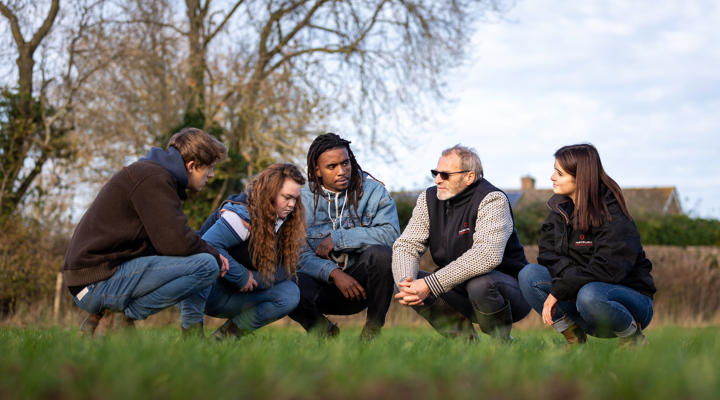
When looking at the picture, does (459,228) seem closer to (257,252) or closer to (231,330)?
(257,252)

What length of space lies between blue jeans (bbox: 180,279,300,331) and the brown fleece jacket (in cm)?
74

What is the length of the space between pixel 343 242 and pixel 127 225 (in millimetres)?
1735

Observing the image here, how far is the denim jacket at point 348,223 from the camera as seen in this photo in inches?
205

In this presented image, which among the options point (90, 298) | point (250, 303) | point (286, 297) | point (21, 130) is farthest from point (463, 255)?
point (21, 130)

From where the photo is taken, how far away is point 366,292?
517 cm

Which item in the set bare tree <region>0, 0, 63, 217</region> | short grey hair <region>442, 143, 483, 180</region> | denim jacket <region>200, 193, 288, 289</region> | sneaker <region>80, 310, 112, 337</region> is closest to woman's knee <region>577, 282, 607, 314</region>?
short grey hair <region>442, 143, 483, 180</region>

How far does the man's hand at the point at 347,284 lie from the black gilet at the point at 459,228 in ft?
2.24

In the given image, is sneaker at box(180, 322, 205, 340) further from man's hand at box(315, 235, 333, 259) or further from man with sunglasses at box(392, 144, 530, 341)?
man with sunglasses at box(392, 144, 530, 341)

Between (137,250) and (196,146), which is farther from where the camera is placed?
(196,146)

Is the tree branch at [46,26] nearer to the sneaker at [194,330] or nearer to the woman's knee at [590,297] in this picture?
the sneaker at [194,330]

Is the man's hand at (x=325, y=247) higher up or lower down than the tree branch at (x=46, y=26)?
lower down

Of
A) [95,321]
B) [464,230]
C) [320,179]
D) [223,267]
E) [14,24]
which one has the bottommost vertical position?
[95,321]

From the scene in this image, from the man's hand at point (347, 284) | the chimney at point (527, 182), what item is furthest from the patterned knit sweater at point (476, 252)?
the chimney at point (527, 182)

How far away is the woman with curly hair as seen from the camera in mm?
4789
